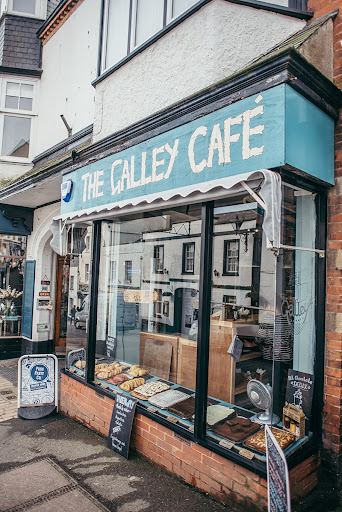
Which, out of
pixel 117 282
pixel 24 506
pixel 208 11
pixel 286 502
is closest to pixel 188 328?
pixel 117 282

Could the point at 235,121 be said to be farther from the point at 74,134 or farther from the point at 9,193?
the point at 9,193

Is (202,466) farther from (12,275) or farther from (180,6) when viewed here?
(12,275)

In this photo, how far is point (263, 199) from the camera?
9.54ft

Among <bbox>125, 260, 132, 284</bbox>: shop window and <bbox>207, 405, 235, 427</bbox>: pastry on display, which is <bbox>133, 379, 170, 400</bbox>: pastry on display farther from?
<bbox>125, 260, 132, 284</bbox>: shop window

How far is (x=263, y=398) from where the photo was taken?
3.50 meters

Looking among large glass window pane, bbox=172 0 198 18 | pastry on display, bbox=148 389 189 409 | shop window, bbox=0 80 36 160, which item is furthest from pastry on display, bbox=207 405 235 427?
shop window, bbox=0 80 36 160

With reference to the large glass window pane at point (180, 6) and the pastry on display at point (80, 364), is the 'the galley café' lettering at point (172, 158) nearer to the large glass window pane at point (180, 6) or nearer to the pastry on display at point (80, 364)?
the large glass window pane at point (180, 6)

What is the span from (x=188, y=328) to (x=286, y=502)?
3.98 m

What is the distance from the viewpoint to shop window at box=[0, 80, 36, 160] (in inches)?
385

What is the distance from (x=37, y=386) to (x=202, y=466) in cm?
317

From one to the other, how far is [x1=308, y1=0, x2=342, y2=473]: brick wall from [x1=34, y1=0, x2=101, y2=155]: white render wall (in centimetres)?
558

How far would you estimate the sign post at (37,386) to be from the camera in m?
5.44

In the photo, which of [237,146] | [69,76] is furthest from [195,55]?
[69,76]

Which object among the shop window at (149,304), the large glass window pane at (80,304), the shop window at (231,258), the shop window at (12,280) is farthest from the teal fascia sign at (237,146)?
the shop window at (12,280)
